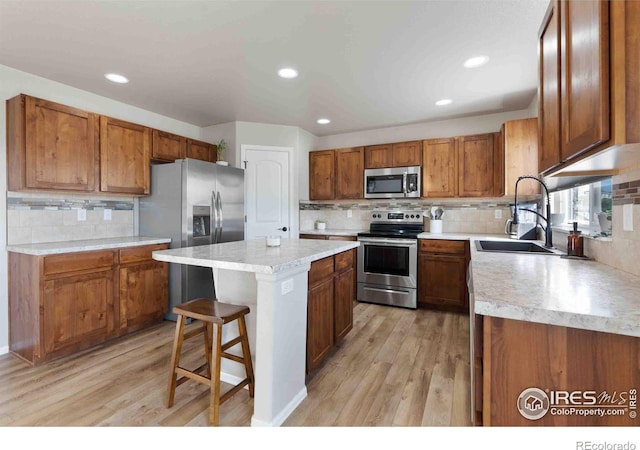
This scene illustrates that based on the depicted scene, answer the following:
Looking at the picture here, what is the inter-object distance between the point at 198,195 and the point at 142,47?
4.72 feet

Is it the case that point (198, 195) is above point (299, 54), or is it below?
below

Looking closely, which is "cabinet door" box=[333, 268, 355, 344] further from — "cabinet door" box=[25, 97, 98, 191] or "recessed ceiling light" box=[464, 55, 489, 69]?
"cabinet door" box=[25, 97, 98, 191]

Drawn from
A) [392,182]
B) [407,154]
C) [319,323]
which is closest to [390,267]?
[392,182]

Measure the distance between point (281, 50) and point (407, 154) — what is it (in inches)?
→ 89.8

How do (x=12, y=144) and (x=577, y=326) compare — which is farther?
(x=12, y=144)

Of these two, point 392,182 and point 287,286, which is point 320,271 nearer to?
point 287,286

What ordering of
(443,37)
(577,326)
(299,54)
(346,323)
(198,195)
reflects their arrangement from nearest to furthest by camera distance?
(577,326)
(443,37)
(299,54)
(346,323)
(198,195)

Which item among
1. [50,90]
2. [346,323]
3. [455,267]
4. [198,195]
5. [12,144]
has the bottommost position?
[346,323]

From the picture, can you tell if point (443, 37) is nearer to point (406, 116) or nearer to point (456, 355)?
point (406, 116)

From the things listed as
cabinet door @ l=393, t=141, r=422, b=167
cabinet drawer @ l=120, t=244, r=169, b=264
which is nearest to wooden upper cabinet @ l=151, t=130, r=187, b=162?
cabinet drawer @ l=120, t=244, r=169, b=264

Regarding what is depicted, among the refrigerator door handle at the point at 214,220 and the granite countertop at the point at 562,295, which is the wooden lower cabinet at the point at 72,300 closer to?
the refrigerator door handle at the point at 214,220
